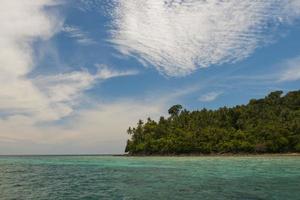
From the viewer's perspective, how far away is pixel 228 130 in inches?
6191

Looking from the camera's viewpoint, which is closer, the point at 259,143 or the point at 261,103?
the point at 259,143

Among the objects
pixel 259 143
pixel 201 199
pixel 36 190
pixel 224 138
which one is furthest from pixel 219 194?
pixel 224 138

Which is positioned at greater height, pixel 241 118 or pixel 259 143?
pixel 241 118

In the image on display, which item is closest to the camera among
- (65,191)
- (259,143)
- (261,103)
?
(65,191)

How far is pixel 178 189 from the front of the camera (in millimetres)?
29078

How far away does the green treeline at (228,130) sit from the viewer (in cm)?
13525

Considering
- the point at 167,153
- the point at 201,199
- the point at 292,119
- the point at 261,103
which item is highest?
the point at 261,103

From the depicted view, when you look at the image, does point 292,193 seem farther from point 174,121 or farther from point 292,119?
point 174,121

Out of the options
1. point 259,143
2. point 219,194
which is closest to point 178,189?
point 219,194

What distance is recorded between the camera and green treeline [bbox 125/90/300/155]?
135 m

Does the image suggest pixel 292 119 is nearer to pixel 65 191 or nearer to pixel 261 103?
pixel 261 103

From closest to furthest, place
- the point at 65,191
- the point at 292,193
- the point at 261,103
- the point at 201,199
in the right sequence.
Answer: the point at 201,199 → the point at 292,193 → the point at 65,191 → the point at 261,103

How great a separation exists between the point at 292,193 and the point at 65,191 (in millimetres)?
16125

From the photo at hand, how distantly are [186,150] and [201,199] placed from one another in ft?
423
